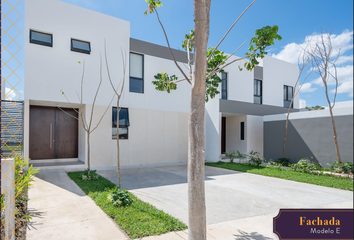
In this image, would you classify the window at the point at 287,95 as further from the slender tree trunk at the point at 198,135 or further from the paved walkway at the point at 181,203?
the slender tree trunk at the point at 198,135

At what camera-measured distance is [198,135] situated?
2.47m

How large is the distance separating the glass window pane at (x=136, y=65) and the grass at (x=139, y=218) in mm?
6327

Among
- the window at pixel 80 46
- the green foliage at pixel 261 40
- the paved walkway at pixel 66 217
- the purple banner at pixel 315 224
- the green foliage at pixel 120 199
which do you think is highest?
the window at pixel 80 46

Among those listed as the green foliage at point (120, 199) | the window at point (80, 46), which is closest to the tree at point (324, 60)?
the green foliage at point (120, 199)

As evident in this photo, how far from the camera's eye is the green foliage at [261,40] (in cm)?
268

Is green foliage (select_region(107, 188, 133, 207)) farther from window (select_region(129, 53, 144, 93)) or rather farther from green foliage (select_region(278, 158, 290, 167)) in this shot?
green foliage (select_region(278, 158, 290, 167))

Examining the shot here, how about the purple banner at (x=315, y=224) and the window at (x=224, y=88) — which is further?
the window at (x=224, y=88)

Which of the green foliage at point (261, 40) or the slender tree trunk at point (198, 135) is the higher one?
the green foliage at point (261, 40)

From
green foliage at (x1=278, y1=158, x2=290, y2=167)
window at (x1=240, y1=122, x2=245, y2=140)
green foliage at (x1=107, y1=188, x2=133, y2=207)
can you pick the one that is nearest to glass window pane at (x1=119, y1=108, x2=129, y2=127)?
green foliage at (x1=107, y1=188, x2=133, y2=207)

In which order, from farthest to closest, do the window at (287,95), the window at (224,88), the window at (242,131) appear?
the window at (287,95) → the window at (224,88) → the window at (242,131)

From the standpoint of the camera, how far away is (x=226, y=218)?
3895 mm

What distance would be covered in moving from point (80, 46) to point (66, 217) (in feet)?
23.4

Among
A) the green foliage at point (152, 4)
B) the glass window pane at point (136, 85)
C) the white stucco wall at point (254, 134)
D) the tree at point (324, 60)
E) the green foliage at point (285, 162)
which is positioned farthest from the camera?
the white stucco wall at point (254, 134)

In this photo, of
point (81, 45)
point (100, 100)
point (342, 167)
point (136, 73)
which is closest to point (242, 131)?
point (342, 167)
